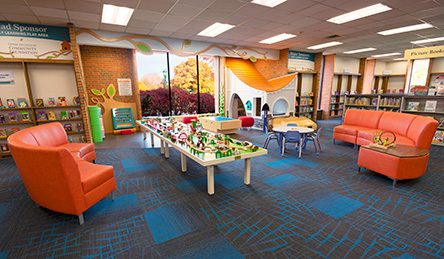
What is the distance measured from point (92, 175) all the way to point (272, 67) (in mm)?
9348

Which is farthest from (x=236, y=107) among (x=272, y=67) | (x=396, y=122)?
(x=396, y=122)

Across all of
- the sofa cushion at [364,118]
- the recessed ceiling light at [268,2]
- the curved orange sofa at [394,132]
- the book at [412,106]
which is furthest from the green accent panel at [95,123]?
the book at [412,106]

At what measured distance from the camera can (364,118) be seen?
600cm

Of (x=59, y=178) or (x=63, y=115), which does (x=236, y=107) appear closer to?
(x=63, y=115)

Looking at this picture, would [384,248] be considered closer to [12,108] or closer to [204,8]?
[204,8]

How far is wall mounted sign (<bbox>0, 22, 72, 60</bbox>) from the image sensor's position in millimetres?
5242

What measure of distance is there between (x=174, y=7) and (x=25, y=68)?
167 inches

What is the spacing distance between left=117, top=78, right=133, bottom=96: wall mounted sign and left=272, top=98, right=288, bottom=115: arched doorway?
19.3 ft

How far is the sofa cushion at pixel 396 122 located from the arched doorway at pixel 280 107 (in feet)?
11.9

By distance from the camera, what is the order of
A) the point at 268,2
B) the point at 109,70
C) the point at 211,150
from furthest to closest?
the point at 109,70
the point at 268,2
the point at 211,150

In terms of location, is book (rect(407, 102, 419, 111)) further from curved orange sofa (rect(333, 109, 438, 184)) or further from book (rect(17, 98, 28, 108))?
book (rect(17, 98, 28, 108))

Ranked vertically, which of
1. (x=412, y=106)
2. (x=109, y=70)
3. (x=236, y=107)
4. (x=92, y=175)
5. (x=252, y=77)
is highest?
(x=109, y=70)

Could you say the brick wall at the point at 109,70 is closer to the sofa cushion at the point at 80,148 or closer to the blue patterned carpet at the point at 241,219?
the sofa cushion at the point at 80,148

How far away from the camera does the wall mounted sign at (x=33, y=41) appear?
206 inches
